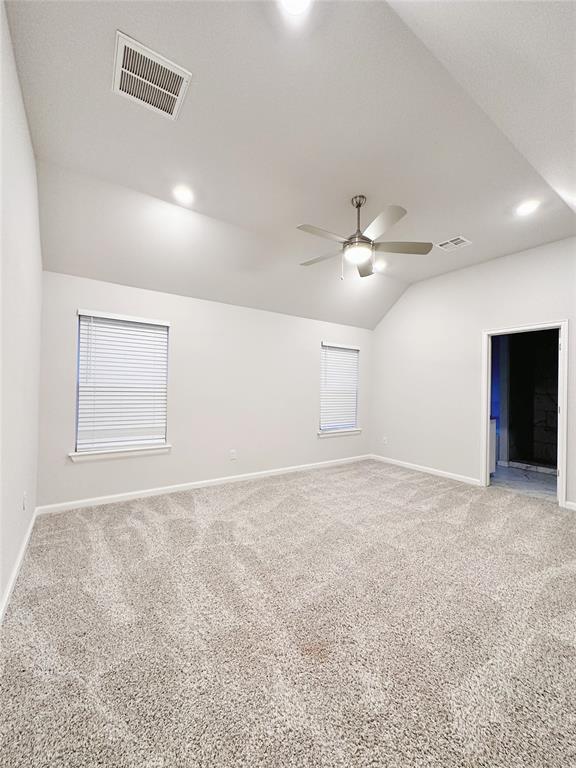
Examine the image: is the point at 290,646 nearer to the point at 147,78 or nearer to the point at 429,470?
the point at 147,78

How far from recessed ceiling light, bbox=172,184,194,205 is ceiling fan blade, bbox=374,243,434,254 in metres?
1.78

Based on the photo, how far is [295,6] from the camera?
1.52 meters

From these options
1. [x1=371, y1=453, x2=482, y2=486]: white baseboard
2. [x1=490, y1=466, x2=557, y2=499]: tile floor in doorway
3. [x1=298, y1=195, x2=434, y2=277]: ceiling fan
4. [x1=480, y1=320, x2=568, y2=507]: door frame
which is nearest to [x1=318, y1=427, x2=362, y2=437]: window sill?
[x1=371, y1=453, x2=482, y2=486]: white baseboard

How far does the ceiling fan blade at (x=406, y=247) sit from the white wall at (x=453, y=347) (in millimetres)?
2344

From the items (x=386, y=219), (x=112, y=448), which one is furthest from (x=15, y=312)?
(x=386, y=219)

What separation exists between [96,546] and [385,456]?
4.77 meters

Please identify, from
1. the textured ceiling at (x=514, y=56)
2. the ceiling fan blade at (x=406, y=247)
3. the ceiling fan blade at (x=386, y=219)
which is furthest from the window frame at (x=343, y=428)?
the textured ceiling at (x=514, y=56)

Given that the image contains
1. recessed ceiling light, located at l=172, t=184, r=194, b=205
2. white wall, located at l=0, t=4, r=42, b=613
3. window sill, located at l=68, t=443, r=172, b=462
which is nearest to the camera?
white wall, located at l=0, t=4, r=42, b=613

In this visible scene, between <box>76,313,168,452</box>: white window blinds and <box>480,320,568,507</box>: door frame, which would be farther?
<box>480,320,568,507</box>: door frame

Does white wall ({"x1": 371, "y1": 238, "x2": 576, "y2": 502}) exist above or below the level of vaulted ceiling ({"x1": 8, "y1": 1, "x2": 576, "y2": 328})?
below

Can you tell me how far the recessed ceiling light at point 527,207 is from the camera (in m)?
3.15

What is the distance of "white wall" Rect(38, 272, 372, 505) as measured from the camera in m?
3.48

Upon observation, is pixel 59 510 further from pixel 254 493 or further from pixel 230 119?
pixel 230 119

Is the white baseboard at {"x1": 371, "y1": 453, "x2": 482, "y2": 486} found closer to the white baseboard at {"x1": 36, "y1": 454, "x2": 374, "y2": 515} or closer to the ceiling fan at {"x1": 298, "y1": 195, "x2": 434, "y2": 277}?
the white baseboard at {"x1": 36, "y1": 454, "x2": 374, "y2": 515}
